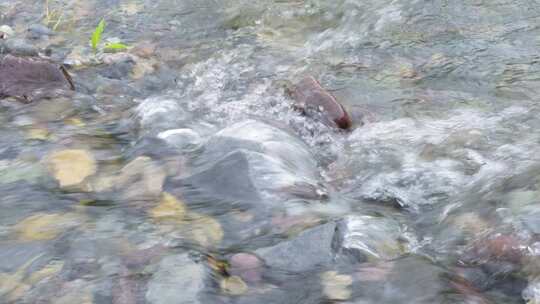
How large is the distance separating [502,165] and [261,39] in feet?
8.23

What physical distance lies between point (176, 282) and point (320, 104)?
1817mm

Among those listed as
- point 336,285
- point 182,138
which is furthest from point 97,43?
point 336,285

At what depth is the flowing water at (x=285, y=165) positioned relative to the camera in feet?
7.50

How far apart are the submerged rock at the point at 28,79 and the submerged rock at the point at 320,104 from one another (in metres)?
1.50

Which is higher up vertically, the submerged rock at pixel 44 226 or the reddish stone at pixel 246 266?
the submerged rock at pixel 44 226

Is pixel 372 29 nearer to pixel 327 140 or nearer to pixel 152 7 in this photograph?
pixel 327 140

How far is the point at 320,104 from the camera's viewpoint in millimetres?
3797

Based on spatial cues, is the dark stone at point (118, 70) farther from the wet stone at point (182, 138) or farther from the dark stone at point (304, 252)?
the dark stone at point (304, 252)

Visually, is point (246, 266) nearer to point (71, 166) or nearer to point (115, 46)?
point (71, 166)

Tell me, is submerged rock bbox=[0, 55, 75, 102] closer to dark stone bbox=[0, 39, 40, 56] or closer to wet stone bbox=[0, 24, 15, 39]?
dark stone bbox=[0, 39, 40, 56]

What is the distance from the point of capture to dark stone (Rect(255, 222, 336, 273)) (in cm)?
236

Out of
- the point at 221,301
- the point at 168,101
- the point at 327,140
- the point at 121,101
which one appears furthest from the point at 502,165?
the point at 121,101

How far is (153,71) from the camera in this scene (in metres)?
4.71

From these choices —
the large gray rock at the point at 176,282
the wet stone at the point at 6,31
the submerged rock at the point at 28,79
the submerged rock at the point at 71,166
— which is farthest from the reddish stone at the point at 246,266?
the wet stone at the point at 6,31
